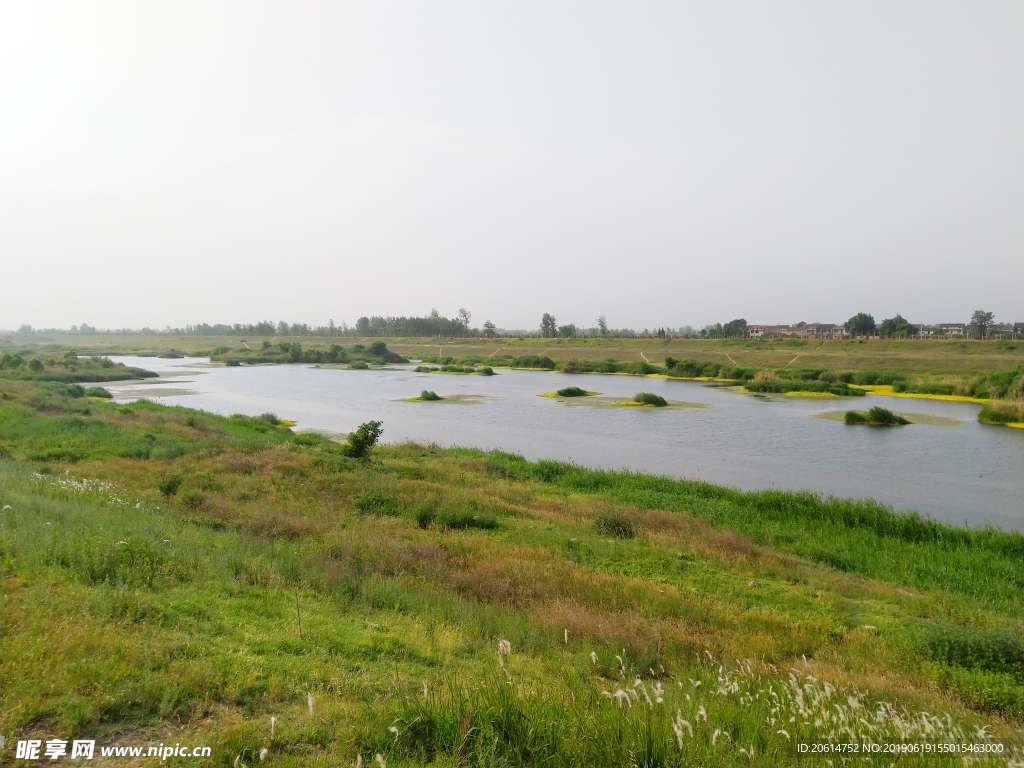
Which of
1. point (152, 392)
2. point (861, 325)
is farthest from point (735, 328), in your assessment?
point (152, 392)

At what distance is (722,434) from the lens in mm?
29797

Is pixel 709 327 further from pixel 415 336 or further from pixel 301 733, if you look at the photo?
pixel 301 733

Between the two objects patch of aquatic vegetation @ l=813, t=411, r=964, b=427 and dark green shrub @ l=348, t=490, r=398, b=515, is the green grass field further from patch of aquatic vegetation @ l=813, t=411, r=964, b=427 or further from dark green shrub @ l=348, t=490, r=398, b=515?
dark green shrub @ l=348, t=490, r=398, b=515

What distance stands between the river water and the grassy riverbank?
5.63 meters

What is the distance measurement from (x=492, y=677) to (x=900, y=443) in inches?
1134

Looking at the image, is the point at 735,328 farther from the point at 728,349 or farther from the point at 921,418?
the point at 921,418

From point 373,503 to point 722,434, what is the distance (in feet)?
70.2

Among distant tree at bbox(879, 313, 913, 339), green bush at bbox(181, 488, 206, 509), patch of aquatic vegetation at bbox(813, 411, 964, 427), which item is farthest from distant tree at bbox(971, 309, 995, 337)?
green bush at bbox(181, 488, 206, 509)

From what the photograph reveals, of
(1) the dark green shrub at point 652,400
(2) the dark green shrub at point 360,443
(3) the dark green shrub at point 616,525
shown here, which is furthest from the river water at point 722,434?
(3) the dark green shrub at point 616,525

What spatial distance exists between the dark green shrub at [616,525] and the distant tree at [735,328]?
107m

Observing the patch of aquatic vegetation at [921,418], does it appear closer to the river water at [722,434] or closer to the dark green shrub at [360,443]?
the river water at [722,434]

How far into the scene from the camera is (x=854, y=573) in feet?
37.3

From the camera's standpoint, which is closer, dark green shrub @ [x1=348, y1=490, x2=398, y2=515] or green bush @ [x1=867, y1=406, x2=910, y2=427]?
dark green shrub @ [x1=348, y1=490, x2=398, y2=515]

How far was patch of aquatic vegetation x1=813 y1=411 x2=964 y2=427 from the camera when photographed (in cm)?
3244
